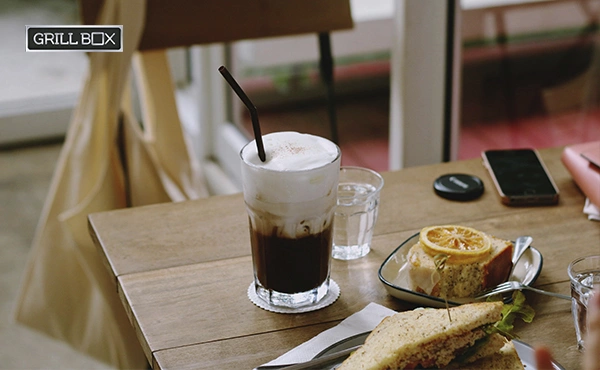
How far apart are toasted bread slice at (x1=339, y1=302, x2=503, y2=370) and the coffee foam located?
20 cm

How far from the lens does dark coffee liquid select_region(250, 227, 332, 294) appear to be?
3.14ft

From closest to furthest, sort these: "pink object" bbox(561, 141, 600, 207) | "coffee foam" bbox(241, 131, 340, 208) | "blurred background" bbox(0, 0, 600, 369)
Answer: "coffee foam" bbox(241, 131, 340, 208) < "pink object" bbox(561, 141, 600, 207) < "blurred background" bbox(0, 0, 600, 369)

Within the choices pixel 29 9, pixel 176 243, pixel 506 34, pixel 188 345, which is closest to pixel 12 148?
pixel 29 9

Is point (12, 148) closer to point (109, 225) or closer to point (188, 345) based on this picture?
point (109, 225)

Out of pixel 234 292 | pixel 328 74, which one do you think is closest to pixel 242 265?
pixel 234 292

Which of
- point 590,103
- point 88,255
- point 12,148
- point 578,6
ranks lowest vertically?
point 12,148

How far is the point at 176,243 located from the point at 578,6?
1267mm

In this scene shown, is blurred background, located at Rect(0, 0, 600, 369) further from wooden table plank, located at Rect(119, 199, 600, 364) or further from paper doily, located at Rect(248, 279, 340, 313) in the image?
paper doily, located at Rect(248, 279, 340, 313)

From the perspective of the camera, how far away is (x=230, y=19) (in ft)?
6.31

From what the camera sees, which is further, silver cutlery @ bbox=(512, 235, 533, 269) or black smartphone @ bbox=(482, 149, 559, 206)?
black smartphone @ bbox=(482, 149, 559, 206)

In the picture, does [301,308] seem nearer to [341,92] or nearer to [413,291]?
[413,291]

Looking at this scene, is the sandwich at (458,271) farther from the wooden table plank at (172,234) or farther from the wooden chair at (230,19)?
the wooden chair at (230,19)

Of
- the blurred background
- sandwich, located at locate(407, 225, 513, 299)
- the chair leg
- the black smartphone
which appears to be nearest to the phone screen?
the black smartphone

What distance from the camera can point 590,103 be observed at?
1980mm
